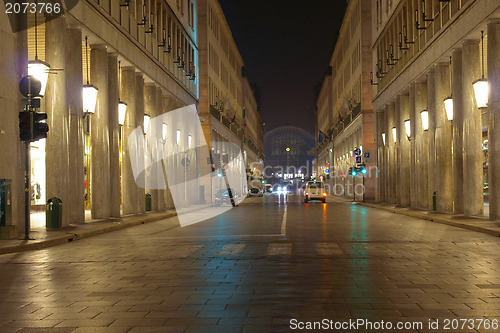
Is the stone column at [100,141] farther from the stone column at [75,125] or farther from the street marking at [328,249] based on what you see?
the street marking at [328,249]

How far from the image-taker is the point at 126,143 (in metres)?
28.2

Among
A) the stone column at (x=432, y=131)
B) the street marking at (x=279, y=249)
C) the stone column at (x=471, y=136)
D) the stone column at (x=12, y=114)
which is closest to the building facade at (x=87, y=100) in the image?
the stone column at (x=12, y=114)

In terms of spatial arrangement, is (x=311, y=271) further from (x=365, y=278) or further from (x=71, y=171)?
(x=71, y=171)

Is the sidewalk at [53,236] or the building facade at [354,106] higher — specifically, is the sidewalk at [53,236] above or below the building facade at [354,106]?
below

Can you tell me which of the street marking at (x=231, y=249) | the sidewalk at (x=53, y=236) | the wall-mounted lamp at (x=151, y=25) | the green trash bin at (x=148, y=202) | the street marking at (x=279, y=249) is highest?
the wall-mounted lamp at (x=151, y=25)

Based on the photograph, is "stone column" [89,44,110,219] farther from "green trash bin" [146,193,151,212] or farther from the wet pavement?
the wet pavement

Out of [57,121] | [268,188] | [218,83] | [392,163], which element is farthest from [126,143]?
[268,188]

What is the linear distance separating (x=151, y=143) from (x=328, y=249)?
2190 centimetres

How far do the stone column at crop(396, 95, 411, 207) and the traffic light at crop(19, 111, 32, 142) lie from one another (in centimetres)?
2571

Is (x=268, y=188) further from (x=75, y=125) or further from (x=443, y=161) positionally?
(x=75, y=125)

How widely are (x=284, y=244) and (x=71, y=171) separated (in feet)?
32.7

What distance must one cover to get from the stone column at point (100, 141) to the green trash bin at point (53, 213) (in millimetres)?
5578

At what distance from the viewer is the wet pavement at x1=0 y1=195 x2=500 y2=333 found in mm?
6270

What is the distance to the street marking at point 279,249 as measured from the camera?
12.3 m
